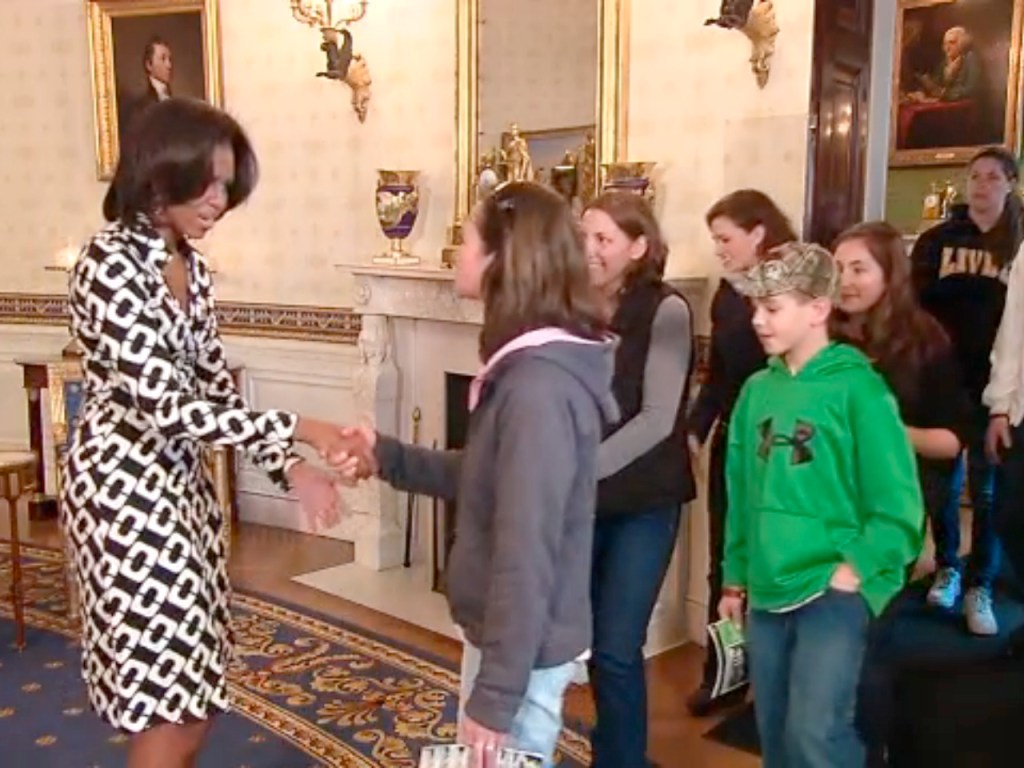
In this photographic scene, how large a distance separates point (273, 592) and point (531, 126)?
2.04 m

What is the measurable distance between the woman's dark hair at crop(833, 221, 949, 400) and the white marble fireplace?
1.78 m

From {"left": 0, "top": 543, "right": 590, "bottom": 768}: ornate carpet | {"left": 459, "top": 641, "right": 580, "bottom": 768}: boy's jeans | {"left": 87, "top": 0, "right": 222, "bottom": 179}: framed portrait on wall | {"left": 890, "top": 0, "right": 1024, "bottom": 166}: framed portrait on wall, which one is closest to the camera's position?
{"left": 459, "top": 641, "right": 580, "bottom": 768}: boy's jeans

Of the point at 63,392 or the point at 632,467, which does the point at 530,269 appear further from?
the point at 63,392

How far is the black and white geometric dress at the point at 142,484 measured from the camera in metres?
1.80

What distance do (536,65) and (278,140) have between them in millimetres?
1479

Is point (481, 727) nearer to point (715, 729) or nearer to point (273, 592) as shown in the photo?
point (715, 729)

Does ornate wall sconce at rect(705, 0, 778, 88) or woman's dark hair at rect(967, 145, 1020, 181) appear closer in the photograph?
ornate wall sconce at rect(705, 0, 778, 88)

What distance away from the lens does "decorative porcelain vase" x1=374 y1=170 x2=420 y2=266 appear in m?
4.49

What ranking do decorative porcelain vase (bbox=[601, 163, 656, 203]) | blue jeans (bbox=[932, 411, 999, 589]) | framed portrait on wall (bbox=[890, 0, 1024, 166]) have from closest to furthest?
decorative porcelain vase (bbox=[601, 163, 656, 203]) → blue jeans (bbox=[932, 411, 999, 589]) → framed portrait on wall (bbox=[890, 0, 1024, 166])

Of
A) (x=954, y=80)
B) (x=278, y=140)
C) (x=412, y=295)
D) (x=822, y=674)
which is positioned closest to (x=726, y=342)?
(x=822, y=674)

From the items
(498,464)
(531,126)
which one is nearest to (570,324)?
(498,464)

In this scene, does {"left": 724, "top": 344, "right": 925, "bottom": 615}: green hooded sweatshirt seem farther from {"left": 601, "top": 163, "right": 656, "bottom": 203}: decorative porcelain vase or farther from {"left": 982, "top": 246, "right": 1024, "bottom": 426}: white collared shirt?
{"left": 601, "top": 163, "right": 656, "bottom": 203}: decorative porcelain vase

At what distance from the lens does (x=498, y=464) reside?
155 centimetres

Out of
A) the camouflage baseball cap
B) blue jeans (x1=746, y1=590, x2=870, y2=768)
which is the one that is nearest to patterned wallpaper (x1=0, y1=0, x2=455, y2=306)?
the camouflage baseball cap
